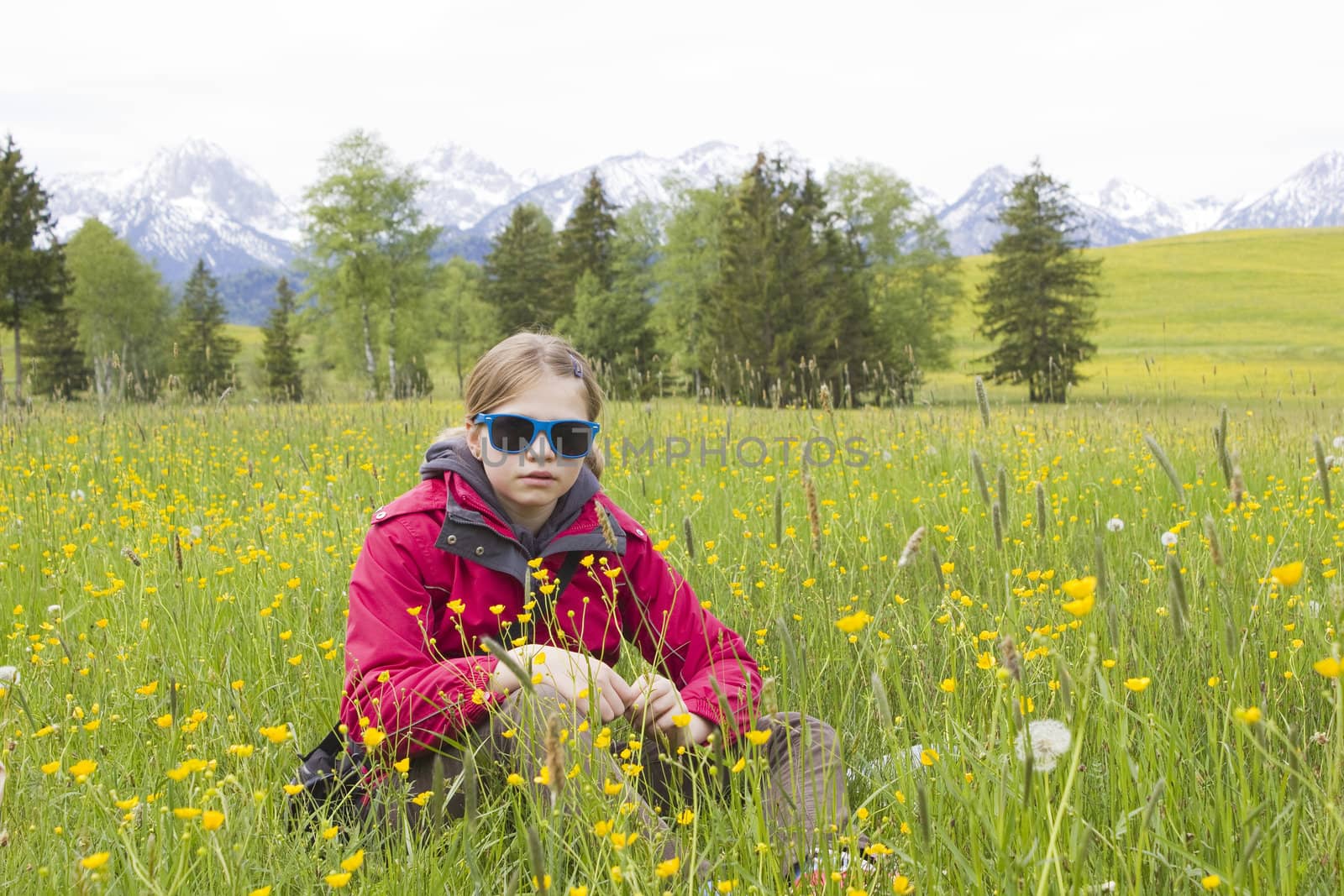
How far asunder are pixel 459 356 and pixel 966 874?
63.2 meters

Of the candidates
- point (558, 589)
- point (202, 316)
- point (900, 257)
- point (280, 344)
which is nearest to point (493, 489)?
point (558, 589)

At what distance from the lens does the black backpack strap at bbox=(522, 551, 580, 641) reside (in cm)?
249

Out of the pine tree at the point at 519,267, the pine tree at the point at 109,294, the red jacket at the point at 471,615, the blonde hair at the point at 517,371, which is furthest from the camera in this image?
the pine tree at the point at 109,294

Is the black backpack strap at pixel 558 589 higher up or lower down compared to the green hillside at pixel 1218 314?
lower down

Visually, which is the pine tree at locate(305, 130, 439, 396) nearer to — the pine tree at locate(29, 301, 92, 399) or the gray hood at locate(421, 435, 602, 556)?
the pine tree at locate(29, 301, 92, 399)

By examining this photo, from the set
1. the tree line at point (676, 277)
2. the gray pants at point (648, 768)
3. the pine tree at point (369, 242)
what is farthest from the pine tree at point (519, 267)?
the gray pants at point (648, 768)

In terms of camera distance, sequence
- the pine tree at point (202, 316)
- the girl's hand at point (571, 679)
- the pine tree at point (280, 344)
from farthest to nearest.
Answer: the pine tree at point (202, 316) → the pine tree at point (280, 344) → the girl's hand at point (571, 679)

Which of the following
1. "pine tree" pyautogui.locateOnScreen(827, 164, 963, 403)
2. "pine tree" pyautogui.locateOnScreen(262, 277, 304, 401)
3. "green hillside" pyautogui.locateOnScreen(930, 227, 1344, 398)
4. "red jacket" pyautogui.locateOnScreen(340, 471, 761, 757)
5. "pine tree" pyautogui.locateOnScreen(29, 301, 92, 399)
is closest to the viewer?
"red jacket" pyautogui.locateOnScreen(340, 471, 761, 757)

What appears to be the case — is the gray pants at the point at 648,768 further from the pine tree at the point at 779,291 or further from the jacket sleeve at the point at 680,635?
the pine tree at the point at 779,291

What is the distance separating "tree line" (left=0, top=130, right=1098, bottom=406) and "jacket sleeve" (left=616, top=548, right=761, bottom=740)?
25.1m

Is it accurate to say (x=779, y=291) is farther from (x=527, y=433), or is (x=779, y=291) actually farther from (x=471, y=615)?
(x=471, y=615)

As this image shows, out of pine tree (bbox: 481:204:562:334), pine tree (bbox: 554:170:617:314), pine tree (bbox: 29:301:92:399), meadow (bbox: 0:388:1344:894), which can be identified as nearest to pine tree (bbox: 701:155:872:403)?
pine tree (bbox: 554:170:617:314)

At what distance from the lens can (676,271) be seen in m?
38.4

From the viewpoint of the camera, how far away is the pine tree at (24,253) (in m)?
35.7
